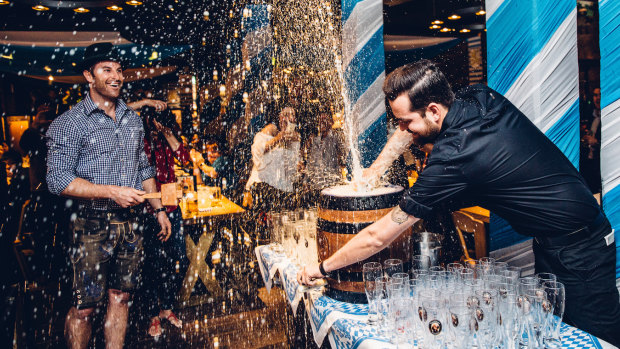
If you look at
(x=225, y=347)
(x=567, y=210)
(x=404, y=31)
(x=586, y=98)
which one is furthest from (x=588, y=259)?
(x=404, y=31)

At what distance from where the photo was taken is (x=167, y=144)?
3.91m

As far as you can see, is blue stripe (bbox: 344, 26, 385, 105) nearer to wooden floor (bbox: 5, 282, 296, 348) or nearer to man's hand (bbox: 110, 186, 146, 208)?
man's hand (bbox: 110, 186, 146, 208)

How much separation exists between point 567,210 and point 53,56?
818 centimetres

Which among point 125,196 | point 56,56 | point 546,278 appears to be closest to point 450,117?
point 546,278

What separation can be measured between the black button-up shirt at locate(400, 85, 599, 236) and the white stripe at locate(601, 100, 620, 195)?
45 centimetres

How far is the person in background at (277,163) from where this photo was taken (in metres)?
4.81

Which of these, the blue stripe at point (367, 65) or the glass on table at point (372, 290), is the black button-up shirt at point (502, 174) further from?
the blue stripe at point (367, 65)

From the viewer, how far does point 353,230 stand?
1.75 m

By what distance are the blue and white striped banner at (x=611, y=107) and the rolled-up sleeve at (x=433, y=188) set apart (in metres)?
0.91

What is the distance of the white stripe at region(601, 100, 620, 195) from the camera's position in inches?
74.4

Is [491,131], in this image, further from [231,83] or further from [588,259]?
[231,83]

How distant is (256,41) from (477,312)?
194 inches

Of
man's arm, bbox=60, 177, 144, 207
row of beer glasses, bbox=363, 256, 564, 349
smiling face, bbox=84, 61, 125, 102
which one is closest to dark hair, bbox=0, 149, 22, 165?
smiling face, bbox=84, 61, 125, 102

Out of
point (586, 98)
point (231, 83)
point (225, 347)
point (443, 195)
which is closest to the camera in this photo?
point (443, 195)
